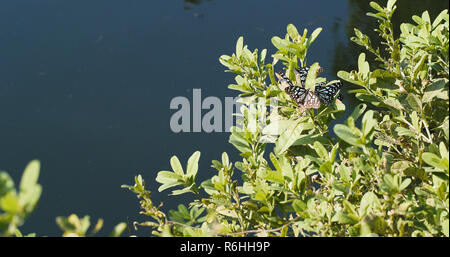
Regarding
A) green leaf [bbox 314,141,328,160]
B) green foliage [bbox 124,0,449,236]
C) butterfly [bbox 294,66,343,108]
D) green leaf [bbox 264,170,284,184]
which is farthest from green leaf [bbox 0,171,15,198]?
butterfly [bbox 294,66,343,108]

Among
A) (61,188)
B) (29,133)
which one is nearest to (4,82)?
(29,133)

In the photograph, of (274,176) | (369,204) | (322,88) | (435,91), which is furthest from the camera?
(322,88)

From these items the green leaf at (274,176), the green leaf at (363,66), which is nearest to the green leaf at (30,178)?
the green leaf at (274,176)

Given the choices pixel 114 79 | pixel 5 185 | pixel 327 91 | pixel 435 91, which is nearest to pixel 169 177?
pixel 327 91

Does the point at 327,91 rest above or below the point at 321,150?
above

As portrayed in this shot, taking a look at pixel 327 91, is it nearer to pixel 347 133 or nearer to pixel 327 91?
pixel 327 91

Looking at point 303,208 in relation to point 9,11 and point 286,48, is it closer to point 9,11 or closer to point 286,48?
point 286,48
